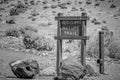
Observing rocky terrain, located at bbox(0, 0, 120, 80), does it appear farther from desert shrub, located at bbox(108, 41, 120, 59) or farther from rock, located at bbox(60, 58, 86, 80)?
rock, located at bbox(60, 58, 86, 80)

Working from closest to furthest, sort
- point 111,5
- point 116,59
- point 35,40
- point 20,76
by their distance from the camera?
point 20,76 < point 116,59 < point 35,40 < point 111,5

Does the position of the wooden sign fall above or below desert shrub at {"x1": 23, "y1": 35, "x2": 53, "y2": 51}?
above

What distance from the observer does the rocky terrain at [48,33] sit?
13.2m

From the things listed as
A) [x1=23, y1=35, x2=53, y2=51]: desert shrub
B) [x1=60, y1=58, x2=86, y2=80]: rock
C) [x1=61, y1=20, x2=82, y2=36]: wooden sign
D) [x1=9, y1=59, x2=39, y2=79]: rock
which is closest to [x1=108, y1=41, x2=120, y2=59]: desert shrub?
[x1=23, y1=35, x2=53, y2=51]: desert shrub

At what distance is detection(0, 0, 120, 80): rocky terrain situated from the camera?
13195mm

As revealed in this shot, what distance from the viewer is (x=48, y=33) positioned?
2239 cm

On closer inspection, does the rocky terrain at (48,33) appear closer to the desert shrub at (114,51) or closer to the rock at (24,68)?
the desert shrub at (114,51)

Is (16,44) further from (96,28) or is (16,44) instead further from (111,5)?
(111,5)

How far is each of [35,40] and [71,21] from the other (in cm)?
639

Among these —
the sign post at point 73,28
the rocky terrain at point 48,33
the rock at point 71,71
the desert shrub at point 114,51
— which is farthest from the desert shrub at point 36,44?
the rock at point 71,71

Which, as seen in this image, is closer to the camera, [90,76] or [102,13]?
[90,76]

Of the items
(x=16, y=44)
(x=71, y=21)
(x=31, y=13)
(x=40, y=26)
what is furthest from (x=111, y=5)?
(x=71, y=21)

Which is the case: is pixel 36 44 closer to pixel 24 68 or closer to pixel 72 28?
pixel 72 28

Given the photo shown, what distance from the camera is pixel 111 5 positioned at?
36219 millimetres
